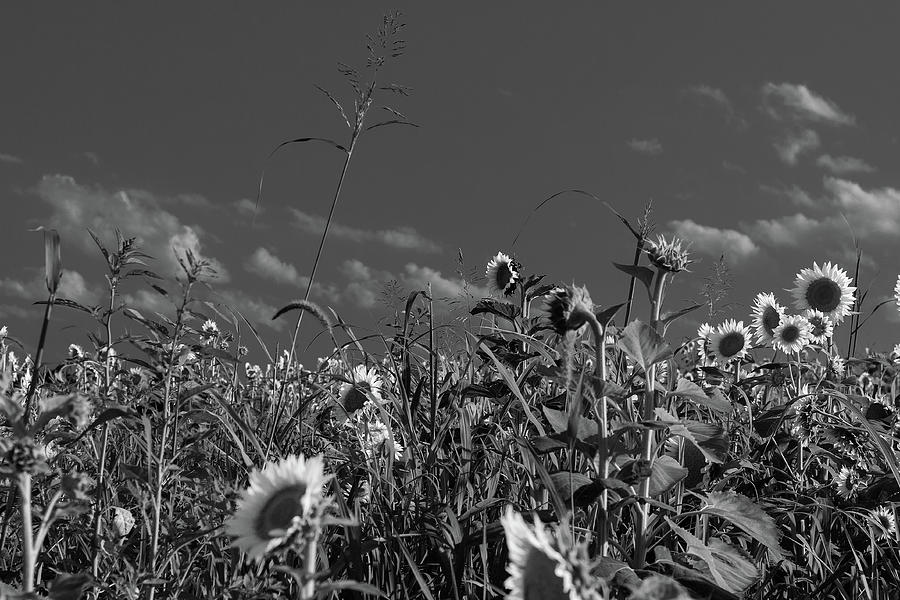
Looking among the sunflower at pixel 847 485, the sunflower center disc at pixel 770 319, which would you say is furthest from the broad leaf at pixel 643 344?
the sunflower center disc at pixel 770 319

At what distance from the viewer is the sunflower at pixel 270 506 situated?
1.35m

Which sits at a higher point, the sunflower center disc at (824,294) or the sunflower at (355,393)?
the sunflower center disc at (824,294)

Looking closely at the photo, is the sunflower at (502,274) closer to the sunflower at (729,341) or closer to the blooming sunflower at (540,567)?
the sunflower at (729,341)

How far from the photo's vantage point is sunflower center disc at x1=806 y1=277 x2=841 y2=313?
21.5ft

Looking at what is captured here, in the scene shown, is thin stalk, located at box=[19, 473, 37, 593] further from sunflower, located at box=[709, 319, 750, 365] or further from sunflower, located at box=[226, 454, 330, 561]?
sunflower, located at box=[709, 319, 750, 365]

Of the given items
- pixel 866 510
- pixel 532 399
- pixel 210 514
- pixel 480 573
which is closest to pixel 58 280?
pixel 210 514

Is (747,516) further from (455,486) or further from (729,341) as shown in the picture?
(729,341)

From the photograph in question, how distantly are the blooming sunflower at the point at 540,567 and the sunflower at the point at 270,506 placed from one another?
1.29ft

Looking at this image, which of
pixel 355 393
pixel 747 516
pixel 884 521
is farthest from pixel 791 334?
pixel 747 516

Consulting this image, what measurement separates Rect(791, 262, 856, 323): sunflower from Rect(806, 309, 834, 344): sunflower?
0.19ft

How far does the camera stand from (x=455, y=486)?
9.97ft

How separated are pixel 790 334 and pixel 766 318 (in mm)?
276

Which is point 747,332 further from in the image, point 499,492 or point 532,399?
point 499,492

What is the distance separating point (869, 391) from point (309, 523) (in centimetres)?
609
